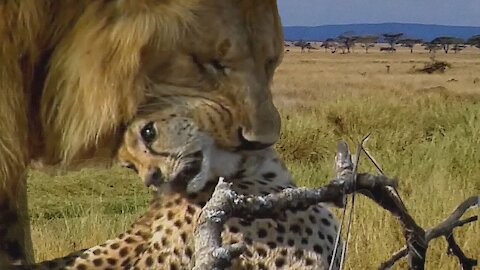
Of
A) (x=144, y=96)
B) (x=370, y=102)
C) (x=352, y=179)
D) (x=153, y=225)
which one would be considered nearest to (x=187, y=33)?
(x=144, y=96)

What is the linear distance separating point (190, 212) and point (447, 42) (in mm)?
53373

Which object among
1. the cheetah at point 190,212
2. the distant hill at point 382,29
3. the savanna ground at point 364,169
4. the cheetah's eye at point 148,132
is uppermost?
the cheetah's eye at point 148,132

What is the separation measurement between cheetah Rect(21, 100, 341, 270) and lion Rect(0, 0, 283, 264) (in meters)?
0.04

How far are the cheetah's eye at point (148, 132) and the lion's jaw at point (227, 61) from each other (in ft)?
0.24

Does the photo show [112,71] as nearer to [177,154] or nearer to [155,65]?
[155,65]

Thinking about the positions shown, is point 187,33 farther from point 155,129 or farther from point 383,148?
point 383,148

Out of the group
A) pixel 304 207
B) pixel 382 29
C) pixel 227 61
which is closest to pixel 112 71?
pixel 227 61

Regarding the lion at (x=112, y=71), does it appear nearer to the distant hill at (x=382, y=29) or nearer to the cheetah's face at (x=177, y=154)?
the cheetah's face at (x=177, y=154)

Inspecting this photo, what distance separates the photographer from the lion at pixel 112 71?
1.56 meters

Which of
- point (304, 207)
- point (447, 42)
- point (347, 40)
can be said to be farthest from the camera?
point (347, 40)

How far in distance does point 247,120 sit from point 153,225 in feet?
0.67

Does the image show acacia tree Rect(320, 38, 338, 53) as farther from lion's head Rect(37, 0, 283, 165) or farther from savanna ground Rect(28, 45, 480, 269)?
lion's head Rect(37, 0, 283, 165)

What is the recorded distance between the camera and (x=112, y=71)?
1.62m

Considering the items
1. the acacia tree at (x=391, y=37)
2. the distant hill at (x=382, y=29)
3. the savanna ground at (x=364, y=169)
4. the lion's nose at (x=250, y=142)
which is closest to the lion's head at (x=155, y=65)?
the lion's nose at (x=250, y=142)
